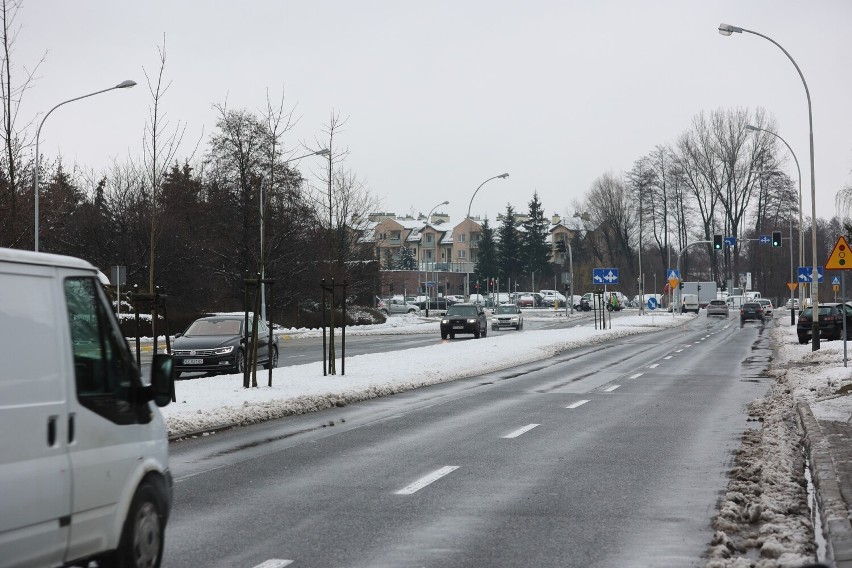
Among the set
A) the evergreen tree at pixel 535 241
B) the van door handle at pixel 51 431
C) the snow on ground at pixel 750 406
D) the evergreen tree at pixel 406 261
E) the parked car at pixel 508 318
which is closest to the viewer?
the van door handle at pixel 51 431

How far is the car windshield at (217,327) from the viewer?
989 inches

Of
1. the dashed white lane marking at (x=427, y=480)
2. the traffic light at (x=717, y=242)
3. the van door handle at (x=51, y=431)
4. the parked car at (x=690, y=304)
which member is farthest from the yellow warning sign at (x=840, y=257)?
the parked car at (x=690, y=304)

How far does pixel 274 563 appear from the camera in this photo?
20.5ft

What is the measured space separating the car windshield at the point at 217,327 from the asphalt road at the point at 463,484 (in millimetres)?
7927

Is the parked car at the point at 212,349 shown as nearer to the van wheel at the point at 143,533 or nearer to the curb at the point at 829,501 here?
the curb at the point at 829,501

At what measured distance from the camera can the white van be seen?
15.0 ft

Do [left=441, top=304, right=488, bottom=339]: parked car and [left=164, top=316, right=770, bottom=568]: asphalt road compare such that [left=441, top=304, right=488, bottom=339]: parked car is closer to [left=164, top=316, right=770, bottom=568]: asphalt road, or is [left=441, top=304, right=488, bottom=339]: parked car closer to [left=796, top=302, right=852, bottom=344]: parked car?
[left=796, top=302, right=852, bottom=344]: parked car

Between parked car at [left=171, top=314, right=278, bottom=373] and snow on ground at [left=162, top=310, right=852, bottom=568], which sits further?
parked car at [left=171, top=314, right=278, bottom=373]

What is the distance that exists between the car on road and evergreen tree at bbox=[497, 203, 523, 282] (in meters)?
70.4

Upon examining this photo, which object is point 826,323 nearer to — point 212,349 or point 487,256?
point 212,349

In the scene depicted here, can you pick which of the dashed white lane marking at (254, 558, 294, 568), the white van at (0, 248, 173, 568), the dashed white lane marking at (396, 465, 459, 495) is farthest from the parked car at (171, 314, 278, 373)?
the white van at (0, 248, 173, 568)

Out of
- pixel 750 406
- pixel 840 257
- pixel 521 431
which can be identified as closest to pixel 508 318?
pixel 840 257

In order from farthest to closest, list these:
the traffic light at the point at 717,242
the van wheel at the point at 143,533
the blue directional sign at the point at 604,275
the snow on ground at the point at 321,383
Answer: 1. the traffic light at the point at 717,242
2. the blue directional sign at the point at 604,275
3. the snow on ground at the point at 321,383
4. the van wheel at the point at 143,533

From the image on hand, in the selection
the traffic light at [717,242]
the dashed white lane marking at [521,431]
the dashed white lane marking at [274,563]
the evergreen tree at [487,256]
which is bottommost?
the dashed white lane marking at [521,431]
